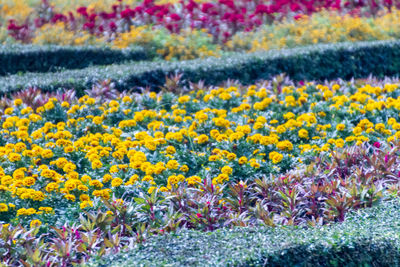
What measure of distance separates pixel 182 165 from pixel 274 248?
5.80ft

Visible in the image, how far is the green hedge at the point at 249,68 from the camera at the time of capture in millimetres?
7266

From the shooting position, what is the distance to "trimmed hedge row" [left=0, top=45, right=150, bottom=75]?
855 cm

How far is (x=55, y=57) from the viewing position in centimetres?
877

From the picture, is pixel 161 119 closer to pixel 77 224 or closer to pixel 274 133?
pixel 274 133

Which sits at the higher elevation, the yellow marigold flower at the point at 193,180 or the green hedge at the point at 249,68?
the yellow marigold flower at the point at 193,180

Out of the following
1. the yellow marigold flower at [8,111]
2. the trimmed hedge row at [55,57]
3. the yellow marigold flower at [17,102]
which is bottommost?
the trimmed hedge row at [55,57]

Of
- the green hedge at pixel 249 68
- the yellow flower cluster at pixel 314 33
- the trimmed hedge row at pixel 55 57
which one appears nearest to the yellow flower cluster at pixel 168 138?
the green hedge at pixel 249 68

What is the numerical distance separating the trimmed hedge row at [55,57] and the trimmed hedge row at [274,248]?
6.01m

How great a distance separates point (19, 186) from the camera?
405cm

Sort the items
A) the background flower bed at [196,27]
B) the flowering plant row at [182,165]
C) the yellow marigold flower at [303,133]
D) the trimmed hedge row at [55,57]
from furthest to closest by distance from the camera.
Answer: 1. the background flower bed at [196,27]
2. the trimmed hedge row at [55,57]
3. the yellow marigold flower at [303,133]
4. the flowering plant row at [182,165]

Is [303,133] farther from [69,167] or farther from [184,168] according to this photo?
[69,167]

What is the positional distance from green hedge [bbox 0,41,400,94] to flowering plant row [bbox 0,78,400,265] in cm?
72

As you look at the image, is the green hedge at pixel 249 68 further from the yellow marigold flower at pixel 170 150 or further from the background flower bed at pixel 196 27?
the yellow marigold flower at pixel 170 150

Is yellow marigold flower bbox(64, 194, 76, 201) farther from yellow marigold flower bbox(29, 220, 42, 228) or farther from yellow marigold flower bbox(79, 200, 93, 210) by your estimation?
yellow marigold flower bbox(29, 220, 42, 228)
